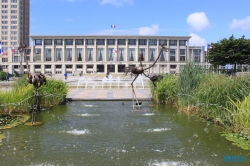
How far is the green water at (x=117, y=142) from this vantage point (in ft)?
17.4

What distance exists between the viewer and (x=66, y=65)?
92000 millimetres

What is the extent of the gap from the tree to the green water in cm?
3390

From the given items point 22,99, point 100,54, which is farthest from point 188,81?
point 100,54

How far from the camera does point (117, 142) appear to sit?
6.53 metres

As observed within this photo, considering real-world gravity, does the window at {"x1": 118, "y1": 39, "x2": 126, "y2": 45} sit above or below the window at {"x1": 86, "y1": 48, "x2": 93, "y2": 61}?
above

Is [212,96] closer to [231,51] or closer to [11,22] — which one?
[231,51]

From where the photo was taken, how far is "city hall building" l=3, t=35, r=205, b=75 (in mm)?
91938

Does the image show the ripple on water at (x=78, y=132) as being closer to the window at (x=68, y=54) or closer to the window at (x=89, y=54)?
the window at (x=89, y=54)

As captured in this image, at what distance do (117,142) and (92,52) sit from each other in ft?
288

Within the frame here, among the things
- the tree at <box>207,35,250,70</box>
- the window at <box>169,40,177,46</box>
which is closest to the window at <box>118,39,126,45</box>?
the window at <box>169,40,177,46</box>

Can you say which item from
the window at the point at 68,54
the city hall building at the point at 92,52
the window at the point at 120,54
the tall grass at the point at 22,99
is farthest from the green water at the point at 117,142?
the window at the point at 68,54

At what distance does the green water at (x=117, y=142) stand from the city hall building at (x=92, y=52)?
82.9m

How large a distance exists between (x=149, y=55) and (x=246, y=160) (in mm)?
89093

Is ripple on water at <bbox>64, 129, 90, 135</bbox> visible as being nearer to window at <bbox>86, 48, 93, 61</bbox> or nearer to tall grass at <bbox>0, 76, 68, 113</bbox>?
tall grass at <bbox>0, 76, 68, 113</bbox>
